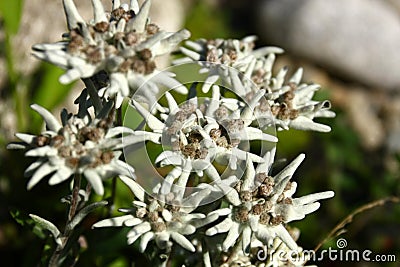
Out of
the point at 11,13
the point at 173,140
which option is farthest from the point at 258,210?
the point at 11,13

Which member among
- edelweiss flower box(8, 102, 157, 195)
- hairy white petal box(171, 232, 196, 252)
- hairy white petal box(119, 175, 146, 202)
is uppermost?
edelweiss flower box(8, 102, 157, 195)

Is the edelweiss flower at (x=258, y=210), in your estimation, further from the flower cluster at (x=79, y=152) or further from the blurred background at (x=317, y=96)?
the blurred background at (x=317, y=96)

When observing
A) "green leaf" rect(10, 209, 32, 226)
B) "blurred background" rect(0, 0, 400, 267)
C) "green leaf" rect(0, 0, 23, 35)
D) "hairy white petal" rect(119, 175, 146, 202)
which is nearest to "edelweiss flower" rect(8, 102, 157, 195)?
"hairy white petal" rect(119, 175, 146, 202)

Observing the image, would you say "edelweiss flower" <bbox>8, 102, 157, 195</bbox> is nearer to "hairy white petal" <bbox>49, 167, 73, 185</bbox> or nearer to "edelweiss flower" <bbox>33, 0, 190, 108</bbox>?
"hairy white petal" <bbox>49, 167, 73, 185</bbox>

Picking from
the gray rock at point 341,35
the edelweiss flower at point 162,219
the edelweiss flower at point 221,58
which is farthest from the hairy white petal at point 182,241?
the gray rock at point 341,35

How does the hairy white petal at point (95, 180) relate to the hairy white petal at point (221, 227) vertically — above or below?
above

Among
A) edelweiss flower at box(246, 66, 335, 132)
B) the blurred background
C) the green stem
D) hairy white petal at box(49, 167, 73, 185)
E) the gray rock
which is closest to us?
hairy white petal at box(49, 167, 73, 185)

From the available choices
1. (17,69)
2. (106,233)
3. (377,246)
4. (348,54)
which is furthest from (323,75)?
(106,233)

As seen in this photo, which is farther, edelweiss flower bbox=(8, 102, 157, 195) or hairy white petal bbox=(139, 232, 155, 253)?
hairy white petal bbox=(139, 232, 155, 253)
